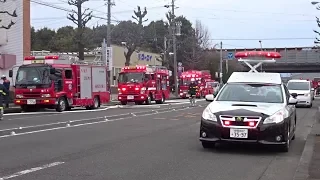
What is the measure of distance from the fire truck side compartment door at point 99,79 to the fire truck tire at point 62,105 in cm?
325

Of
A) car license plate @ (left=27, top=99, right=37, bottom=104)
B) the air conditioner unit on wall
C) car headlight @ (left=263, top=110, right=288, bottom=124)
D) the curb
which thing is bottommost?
the curb

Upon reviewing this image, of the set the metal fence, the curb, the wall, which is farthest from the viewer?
the metal fence

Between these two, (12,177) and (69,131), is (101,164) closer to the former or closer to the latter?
(12,177)

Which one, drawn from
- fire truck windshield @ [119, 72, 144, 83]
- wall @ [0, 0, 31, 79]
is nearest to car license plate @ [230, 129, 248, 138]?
wall @ [0, 0, 31, 79]

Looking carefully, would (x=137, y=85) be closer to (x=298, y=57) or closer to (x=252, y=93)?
(x=252, y=93)

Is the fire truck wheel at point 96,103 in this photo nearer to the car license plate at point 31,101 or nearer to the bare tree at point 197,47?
the car license plate at point 31,101

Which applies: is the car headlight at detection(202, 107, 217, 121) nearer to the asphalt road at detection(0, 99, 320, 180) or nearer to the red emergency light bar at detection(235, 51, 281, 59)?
the asphalt road at detection(0, 99, 320, 180)

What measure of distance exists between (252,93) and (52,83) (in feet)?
53.5

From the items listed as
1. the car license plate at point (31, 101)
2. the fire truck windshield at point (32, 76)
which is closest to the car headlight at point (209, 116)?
the fire truck windshield at point (32, 76)

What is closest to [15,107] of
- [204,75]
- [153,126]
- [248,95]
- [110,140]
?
[153,126]

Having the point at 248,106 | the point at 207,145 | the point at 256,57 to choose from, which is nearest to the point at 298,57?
the point at 256,57

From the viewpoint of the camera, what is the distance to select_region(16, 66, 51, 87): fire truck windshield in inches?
1045

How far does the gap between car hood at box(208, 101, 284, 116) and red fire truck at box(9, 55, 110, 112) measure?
645 inches

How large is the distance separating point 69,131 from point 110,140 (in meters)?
2.66
